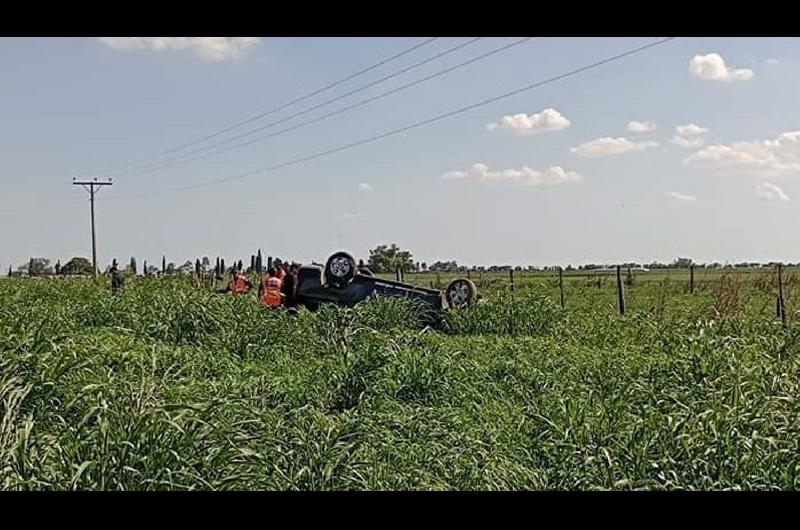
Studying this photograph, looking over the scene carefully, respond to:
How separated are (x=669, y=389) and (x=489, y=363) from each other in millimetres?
1694

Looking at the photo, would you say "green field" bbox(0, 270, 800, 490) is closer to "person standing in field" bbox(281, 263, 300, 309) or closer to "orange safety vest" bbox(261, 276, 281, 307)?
"orange safety vest" bbox(261, 276, 281, 307)

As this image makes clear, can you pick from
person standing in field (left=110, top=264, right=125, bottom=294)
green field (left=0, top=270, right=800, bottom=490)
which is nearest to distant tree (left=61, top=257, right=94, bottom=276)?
person standing in field (left=110, top=264, right=125, bottom=294)

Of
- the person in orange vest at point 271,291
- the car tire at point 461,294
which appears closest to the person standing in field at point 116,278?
the person in orange vest at point 271,291

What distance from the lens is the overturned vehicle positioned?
11742mm

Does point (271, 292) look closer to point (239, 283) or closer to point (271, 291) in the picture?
point (271, 291)

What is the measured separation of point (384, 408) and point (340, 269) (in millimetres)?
6900

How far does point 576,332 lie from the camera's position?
926 cm

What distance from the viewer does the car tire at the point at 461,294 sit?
11.9 metres

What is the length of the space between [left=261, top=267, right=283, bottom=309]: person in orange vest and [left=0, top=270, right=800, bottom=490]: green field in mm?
3169

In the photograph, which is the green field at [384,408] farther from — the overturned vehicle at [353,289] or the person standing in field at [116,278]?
the person standing in field at [116,278]

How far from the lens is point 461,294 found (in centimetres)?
1209

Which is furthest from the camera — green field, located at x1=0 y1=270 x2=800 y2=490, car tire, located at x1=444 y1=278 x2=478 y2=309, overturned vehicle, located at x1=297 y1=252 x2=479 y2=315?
car tire, located at x1=444 y1=278 x2=478 y2=309
